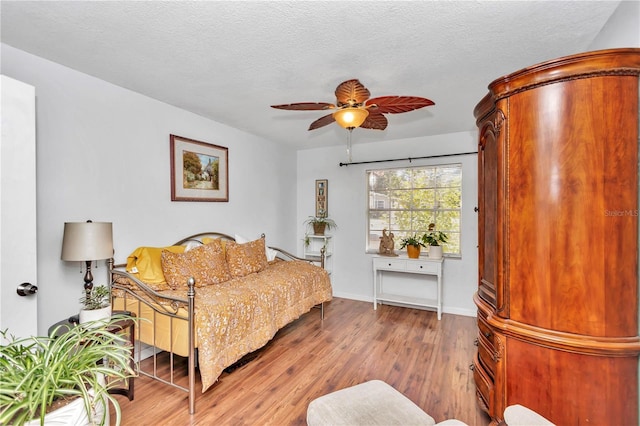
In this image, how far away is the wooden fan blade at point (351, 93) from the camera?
186 centimetres

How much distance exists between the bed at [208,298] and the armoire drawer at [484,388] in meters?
1.73

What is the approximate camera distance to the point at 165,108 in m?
3.13

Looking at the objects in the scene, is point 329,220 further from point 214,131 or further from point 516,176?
point 516,176

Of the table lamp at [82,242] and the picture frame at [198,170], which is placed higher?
the picture frame at [198,170]

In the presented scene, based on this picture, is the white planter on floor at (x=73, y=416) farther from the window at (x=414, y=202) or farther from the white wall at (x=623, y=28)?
the window at (x=414, y=202)

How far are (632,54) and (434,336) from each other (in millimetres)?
2967

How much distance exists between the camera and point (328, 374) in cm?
261

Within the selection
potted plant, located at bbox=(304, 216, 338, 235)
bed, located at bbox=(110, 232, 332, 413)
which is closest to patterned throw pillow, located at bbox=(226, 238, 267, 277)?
bed, located at bbox=(110, 232, 332, 413)

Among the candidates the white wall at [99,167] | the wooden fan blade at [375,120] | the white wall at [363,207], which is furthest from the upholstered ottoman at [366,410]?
the white wall at [363,207]

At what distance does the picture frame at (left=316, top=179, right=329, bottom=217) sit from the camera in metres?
5.16

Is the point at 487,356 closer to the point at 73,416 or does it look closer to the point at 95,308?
the point at 73,416

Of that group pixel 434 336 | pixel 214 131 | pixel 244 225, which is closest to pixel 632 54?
pixel 434 336

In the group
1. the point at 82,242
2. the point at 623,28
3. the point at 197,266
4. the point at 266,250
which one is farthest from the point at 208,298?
the point at 623,28

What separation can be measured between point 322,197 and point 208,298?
10.0ft
